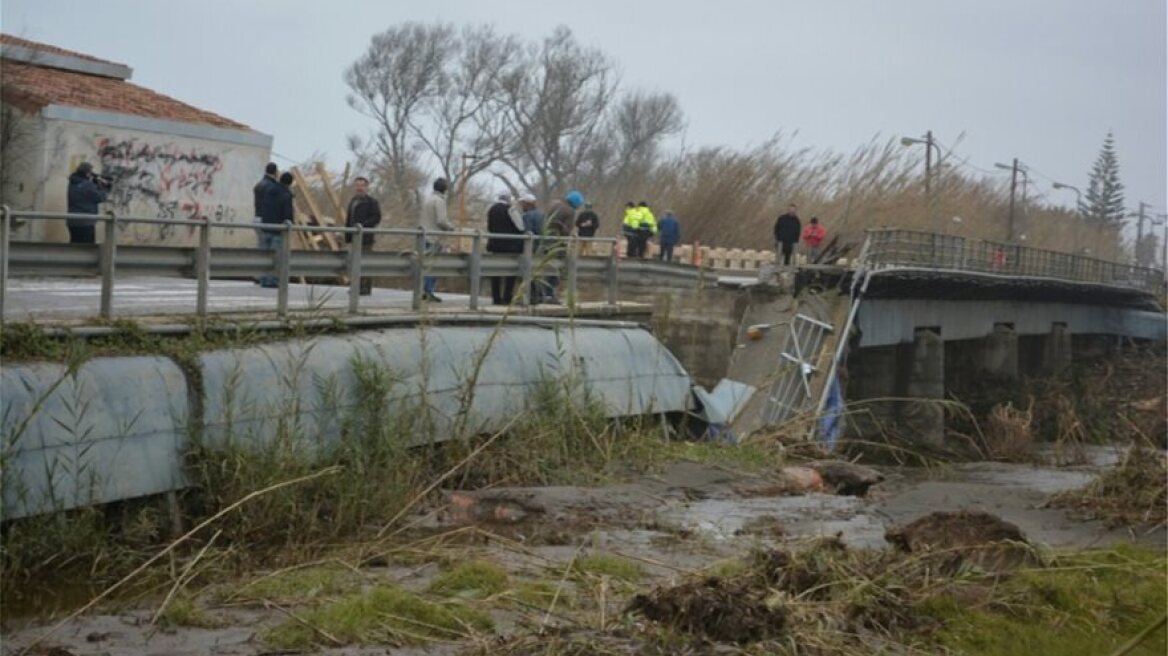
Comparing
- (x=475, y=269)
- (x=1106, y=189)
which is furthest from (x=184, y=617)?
(x=1106, y=189)

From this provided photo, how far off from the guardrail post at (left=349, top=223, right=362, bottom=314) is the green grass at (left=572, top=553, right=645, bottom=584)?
512 cm

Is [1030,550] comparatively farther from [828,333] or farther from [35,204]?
[828,333]

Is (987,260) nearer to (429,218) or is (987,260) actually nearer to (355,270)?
(429,218)

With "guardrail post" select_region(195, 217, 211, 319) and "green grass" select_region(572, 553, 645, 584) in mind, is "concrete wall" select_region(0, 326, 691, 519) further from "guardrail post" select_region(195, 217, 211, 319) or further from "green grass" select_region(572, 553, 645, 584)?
"green grass" select_region(572, 553, 645, 584)

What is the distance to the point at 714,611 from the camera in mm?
9703

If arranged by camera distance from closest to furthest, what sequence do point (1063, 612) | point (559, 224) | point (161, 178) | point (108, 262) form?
point (1063, 612) → point (108, 262) → point (559, 224) → point (161, 178)

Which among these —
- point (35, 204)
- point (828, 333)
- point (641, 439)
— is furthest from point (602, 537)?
point (828, 333)

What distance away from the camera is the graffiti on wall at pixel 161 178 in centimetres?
2480

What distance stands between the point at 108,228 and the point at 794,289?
68.8 ft

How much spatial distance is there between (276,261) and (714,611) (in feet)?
24.2

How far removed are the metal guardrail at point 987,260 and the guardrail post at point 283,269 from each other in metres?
20.4

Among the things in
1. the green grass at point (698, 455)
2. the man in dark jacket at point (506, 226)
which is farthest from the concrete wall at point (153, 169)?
the green grass at point (698, 455)

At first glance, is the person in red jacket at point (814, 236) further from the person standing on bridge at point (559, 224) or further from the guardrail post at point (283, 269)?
the guardrail post at point (283, 269)

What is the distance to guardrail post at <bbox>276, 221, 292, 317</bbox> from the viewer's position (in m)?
15.1
